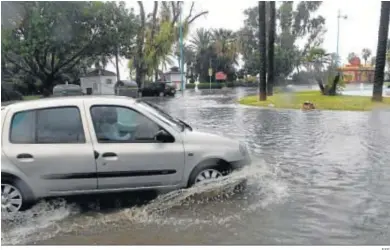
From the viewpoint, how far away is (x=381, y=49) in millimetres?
23219

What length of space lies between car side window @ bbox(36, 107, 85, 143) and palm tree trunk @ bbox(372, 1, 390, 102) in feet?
65.9

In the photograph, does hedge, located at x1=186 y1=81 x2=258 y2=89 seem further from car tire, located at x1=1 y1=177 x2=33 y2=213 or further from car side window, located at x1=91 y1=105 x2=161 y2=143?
car tire, located at x1=1 y1=177 x2=33 y2=213

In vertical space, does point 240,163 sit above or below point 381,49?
below

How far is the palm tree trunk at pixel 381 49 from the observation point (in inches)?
894

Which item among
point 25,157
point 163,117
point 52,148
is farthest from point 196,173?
point 25,157

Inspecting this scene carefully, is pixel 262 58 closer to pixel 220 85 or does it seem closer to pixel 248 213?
pixel 248 213

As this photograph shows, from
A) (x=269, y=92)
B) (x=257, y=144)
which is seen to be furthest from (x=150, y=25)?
(x=257, y=144)

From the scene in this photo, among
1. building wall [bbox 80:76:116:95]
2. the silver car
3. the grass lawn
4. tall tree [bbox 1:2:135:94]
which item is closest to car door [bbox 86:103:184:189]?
the silver car

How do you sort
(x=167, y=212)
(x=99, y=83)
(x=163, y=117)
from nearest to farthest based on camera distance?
(x=167, y=212), (x=163, y=117), (x=99, y=83)

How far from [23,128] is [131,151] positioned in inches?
52.4

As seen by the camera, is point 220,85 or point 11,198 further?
point 220,85

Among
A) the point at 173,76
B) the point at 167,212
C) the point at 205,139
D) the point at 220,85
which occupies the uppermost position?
the point at 205,139

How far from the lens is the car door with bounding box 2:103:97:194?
5723 millimetres

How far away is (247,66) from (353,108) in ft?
164
